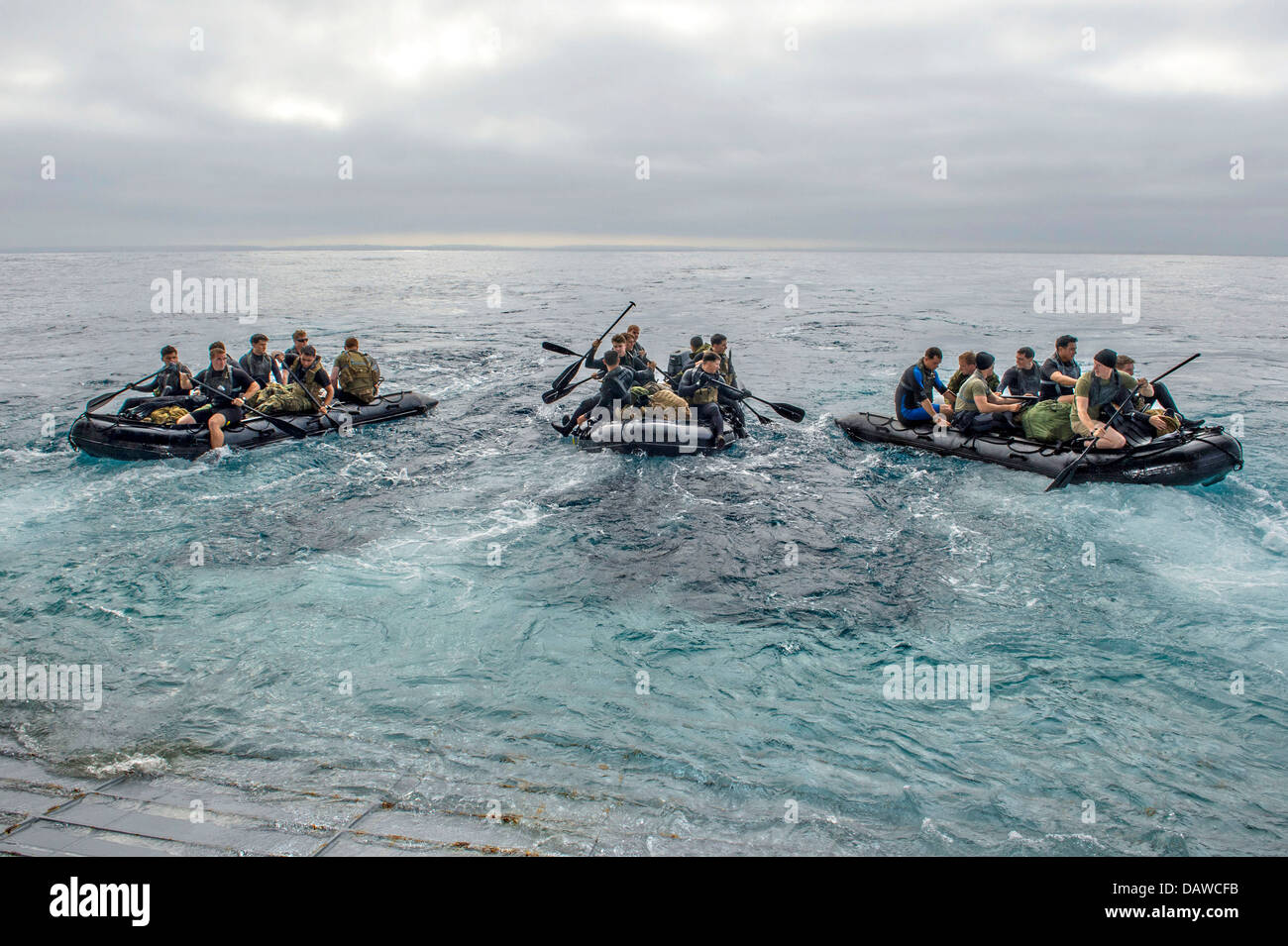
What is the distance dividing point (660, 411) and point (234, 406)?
7895 millimetres

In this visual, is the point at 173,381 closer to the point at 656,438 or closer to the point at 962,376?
the point at 656,438

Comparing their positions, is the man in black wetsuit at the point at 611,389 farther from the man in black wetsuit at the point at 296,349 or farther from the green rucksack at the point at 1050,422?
the green rucksack at the point at 1050,422

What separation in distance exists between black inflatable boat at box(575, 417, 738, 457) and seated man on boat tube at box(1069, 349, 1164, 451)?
5.83 meters

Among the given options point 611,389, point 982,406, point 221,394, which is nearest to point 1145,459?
point 982,406

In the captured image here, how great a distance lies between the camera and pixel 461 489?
12555 millimetres

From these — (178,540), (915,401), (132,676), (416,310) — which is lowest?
(132,676)

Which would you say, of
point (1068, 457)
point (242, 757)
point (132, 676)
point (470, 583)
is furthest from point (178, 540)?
point (1068, 457)

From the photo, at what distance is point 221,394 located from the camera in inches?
533

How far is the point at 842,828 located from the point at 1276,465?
13214 millimetres

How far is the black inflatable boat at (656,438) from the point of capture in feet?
44.3

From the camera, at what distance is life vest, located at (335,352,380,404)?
16.2m

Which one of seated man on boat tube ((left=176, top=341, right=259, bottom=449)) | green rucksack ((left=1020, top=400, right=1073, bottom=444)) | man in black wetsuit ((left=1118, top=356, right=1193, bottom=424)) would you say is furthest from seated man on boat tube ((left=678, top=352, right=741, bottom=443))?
seated man on boat tube ((left=176, top=341, right=259, bottom=449))

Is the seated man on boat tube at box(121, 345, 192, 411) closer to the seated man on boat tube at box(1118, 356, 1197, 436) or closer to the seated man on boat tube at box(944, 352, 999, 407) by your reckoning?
the seated man on boat tube at box(944, 352, 999, 407)
